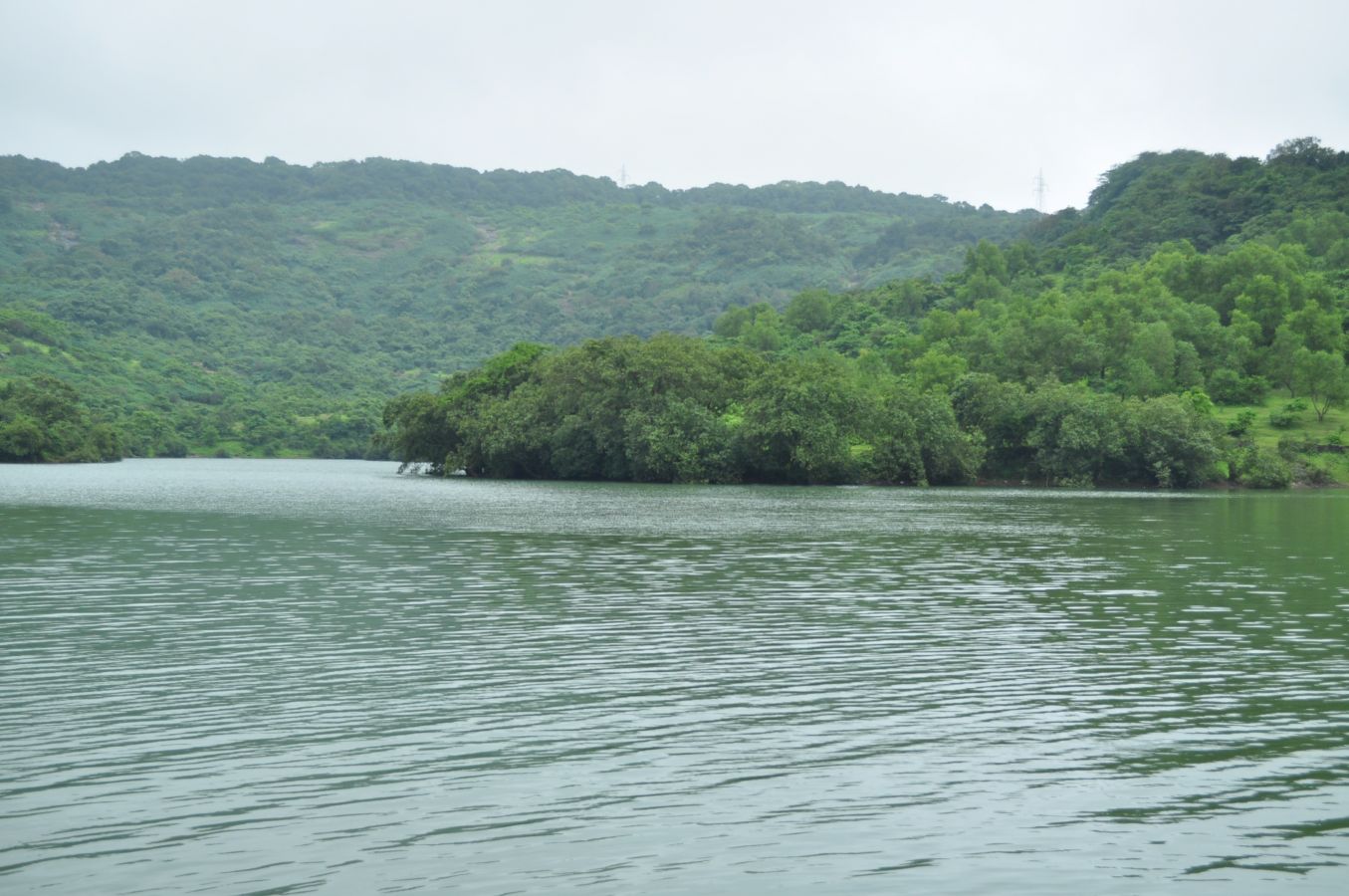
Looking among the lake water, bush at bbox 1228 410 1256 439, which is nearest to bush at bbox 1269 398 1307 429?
bush at bbox 1228 410 1256 439

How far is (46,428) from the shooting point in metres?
154

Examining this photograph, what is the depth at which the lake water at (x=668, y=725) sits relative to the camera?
1295 cm

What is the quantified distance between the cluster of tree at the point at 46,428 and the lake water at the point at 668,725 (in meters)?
123

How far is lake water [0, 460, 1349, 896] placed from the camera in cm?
1295

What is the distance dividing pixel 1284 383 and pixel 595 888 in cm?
14137

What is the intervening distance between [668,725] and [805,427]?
87.3 m

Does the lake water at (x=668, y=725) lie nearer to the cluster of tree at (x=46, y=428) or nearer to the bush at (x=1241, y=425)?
the bush at (x=1241, y=425)

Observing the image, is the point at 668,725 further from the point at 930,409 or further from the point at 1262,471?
the point at 1262,471

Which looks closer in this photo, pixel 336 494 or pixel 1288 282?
pixel 336 494

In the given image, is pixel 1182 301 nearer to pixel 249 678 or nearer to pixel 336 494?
pixel 336 494

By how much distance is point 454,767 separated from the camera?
1619 cm

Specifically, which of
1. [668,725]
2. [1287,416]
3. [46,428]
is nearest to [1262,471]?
[1287,416]

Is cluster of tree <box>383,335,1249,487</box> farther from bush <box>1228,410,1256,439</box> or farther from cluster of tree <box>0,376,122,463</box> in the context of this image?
cluster of tree <box>0,376,122,463</box>

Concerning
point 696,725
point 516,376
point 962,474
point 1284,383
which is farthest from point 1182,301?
point 696,725
